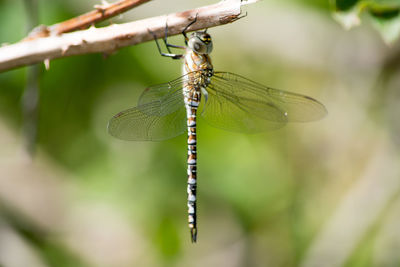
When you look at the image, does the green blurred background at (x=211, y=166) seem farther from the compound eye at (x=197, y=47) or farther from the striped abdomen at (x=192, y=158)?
the compound eye at (x=197, y=47)

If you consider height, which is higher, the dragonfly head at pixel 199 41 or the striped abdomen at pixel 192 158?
the dragonfly head at pixel 199 41

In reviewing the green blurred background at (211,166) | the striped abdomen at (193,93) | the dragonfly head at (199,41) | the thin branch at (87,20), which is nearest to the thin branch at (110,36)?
the thin branch at (87,20)

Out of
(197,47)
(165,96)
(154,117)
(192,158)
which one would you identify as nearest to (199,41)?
(197,47)

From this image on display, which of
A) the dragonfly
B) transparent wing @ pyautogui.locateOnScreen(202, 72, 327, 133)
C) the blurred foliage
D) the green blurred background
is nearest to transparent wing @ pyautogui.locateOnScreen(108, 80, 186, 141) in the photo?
the dragonfly

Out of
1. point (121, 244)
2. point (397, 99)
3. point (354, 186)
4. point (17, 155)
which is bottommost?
point (121, 244)

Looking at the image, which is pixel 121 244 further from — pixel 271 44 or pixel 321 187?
pixel 271 44

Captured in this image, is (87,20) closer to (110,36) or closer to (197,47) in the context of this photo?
(110,36)

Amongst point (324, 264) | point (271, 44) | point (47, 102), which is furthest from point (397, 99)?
point (47, 102)
